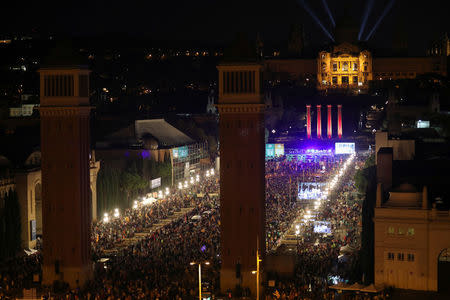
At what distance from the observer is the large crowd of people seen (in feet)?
111

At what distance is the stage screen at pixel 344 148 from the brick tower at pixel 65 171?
205 feet

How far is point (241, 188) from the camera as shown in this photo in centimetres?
3581

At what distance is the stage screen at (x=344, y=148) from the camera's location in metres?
96.9

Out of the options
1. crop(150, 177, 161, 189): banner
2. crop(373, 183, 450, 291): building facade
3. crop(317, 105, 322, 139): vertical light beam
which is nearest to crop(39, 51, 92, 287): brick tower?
crop(373, 183, 450, 291): building facade

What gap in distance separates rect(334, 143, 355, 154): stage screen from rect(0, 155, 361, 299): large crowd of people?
33308 millimetres

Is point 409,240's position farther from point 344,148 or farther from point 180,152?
point 344,148

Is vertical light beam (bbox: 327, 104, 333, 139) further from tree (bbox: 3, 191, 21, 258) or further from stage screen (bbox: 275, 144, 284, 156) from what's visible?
tree (bbox: 3, 191, 21, 258)

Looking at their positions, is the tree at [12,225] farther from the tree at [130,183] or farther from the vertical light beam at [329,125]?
the vertical light beam at [329,125]

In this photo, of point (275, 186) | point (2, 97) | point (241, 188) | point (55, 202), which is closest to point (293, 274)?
point (241, 188)

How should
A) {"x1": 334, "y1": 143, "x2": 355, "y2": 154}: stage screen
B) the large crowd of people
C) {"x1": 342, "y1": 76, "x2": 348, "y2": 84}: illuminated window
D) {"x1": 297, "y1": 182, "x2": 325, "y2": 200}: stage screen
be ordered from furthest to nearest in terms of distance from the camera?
1. {"x1": 342, "y1": 76, "x2": 348, "y2": 84}: illuminated window
2. {"x1": 334, "y1": 143, "x2": 355, "y2": 154}: stage screen
3. {"x1": 297, "y1": 182, "x2": 325, "y2": 200}: stage screen
4. the large crowd of people

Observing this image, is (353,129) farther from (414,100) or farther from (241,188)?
(241,188)

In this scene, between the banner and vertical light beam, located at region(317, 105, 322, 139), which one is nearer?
the banner

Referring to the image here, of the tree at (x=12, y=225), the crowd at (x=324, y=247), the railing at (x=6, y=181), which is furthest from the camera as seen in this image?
the railing at (x=6, y=181)

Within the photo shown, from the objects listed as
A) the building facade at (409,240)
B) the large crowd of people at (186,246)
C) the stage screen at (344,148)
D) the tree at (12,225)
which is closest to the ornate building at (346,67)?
the stage screen at (344,148)
